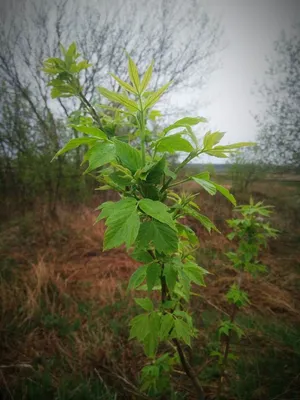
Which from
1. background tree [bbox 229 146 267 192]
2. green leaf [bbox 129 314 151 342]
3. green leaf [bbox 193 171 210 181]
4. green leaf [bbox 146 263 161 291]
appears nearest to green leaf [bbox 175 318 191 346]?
A: green leaf [bbox 129 314 151 342]

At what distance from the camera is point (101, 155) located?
0.72 meters

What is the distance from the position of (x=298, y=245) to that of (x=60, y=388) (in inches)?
229

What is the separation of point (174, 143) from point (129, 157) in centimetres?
16

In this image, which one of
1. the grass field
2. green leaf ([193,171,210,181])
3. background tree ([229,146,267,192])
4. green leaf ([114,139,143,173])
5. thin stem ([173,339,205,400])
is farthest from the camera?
background tree ([229,146,267,192])

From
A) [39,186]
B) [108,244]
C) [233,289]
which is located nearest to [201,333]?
[233,289]

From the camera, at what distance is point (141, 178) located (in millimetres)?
748

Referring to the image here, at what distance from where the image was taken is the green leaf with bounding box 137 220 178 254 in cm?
72

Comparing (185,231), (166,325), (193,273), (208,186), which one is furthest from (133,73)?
(166,325)

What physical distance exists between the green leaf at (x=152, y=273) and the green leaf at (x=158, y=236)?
0.16 m

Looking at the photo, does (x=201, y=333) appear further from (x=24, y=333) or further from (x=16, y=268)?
(x=16, y=268)

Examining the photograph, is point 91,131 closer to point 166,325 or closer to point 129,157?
point 129,157

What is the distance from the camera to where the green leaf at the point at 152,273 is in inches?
32.9

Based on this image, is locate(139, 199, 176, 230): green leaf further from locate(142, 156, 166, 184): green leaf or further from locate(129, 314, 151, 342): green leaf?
locate(129, 314, 151, 342): green leaf

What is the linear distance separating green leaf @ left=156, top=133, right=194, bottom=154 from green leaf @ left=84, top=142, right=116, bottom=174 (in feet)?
0.53
